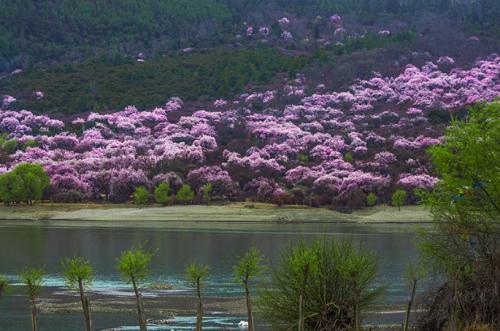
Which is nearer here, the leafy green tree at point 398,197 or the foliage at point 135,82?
the leafy green tree at point 398,197

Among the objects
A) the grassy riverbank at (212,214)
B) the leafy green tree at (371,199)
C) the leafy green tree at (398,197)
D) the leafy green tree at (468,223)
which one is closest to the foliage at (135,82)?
the grassy riverbank at (212,214)

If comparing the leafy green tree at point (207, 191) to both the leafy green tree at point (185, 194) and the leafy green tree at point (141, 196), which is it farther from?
the leafy green tree at point (141, 196)

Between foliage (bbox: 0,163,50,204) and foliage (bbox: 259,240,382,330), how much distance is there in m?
83.3

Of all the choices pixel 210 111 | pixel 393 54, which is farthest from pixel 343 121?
pixel 393 54

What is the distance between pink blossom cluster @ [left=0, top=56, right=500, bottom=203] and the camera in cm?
11756

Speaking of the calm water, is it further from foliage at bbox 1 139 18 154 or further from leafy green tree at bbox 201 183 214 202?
foliage at bbox 1 139 18 154

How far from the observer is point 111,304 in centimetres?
4712

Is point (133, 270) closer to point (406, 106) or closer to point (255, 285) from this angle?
point (255, 285)

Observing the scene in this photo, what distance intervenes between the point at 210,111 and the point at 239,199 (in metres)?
52.0

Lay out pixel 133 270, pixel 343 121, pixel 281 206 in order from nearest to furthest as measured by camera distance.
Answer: pixel 133 270
pixel 281 206
pixel 343 121

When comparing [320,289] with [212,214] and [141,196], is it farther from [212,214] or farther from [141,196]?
[141,196]

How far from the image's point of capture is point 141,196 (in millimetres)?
113688

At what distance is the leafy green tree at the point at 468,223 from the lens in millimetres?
30578

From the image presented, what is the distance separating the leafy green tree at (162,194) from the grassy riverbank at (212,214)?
7.76 feet
